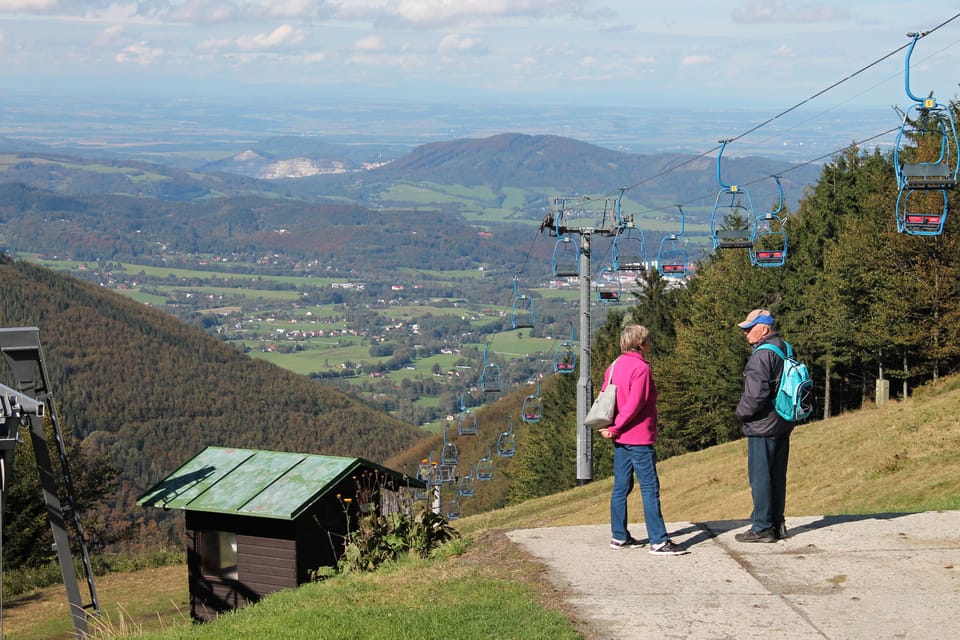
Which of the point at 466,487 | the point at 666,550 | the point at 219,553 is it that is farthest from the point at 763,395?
the point at 466,487

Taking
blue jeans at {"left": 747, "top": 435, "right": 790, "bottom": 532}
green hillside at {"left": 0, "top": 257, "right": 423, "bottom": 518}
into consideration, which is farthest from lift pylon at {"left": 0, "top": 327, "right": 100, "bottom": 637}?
green hillside at {"left": 0, "top": 257, "right": 423, "bottom": 518}

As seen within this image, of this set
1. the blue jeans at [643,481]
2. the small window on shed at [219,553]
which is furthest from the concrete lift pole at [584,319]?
the blue jeans at [643,481]

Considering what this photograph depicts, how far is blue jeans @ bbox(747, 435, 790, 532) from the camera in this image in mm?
9797

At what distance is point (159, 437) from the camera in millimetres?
124812

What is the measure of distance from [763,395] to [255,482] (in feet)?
39.6

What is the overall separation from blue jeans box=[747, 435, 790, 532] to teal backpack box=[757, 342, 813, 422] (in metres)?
0.30

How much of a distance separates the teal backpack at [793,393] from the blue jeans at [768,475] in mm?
295

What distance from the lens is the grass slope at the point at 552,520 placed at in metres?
8.12

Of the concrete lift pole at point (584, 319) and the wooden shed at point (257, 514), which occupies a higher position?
the concrete lift pole at point (584, 319)

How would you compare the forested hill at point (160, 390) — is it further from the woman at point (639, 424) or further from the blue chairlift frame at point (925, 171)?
the woman at point (639, 424)

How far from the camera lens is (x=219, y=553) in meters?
20.3

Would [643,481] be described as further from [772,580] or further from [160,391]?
[160,391]

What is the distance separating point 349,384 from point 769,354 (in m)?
173

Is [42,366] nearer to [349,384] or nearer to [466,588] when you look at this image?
[466,588]
